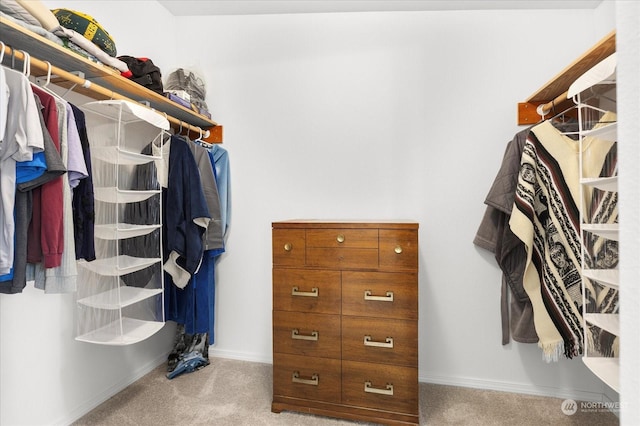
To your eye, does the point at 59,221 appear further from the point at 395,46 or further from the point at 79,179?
the point at 395,46

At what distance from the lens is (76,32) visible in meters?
1.43

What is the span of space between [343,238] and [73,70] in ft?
5.00

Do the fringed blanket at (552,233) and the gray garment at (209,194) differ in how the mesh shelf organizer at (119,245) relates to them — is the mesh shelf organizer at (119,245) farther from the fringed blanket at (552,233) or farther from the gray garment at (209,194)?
the fringed blanket at (552,233)

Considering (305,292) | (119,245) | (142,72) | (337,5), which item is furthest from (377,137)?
(119,245)

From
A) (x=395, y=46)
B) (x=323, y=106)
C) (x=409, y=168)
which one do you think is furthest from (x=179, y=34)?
(x=409, y=168)

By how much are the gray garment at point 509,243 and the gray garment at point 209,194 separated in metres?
1.67

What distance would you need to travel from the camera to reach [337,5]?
2105mm

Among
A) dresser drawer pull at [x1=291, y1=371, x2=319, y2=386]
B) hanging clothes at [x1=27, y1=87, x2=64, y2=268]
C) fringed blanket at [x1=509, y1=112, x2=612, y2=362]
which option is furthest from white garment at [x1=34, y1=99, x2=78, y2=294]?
fringed blanket at [x1=509, y1=112, x2=612, y2=362]

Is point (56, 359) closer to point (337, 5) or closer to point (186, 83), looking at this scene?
point (186, 83)

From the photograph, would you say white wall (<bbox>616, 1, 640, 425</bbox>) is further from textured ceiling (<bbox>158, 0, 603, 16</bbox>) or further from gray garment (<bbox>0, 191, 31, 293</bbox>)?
textured ceiling (<bbox>158, 0, 603, 16</bbox>)

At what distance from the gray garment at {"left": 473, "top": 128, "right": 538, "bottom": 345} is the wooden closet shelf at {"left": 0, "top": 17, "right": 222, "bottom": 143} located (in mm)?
1948

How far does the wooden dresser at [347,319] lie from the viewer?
62.6 inches

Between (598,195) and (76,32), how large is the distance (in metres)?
2.33

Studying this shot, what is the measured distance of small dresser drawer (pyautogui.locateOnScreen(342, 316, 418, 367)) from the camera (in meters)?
1.58
